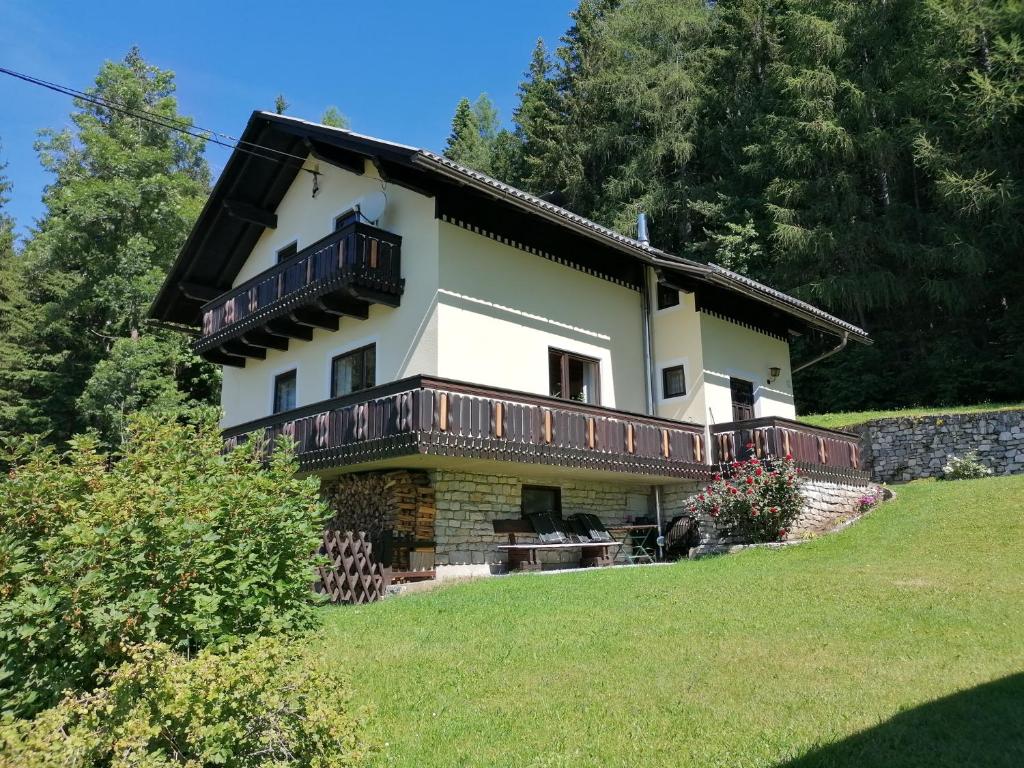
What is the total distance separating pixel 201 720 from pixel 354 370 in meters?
12.5

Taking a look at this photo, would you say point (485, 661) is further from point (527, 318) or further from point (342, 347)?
point (342, 347)

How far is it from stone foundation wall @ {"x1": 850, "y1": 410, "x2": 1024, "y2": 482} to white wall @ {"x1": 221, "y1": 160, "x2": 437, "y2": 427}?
39.8 ft

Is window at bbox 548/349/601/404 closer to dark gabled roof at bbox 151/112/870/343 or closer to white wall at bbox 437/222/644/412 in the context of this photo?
white wall at bbox 437/222/644/412

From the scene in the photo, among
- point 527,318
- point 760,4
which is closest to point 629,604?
point 527,318

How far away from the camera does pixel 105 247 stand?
30531 millimetres

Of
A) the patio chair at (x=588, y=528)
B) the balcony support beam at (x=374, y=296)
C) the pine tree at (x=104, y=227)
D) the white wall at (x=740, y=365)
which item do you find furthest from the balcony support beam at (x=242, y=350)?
the pine tree at (x=104, y=227)

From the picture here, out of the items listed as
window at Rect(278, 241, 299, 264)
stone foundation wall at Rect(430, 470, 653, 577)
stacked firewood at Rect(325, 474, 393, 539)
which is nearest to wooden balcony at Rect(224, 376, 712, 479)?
stacked firewood at Rect(325, 474, 393, 539)

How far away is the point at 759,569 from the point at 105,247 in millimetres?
28080

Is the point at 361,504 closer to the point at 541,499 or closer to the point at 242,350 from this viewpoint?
the point at 541,499

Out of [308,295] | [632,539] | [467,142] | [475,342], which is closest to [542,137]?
[467,142]

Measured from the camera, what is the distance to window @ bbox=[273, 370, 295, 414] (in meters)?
18.0

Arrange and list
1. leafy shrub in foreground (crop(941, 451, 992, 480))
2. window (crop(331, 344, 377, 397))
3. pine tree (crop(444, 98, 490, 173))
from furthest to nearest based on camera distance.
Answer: pine tree (crop(444, 98, 490, 173)) < leafy shrub in foreground (crop(941, 451, 992, 480)) < window (crop(331, 344, 377, 397))

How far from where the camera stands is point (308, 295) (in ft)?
49.6

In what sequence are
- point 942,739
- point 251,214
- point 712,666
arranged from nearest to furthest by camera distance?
point 942,739
point 712,666
point 251,214
